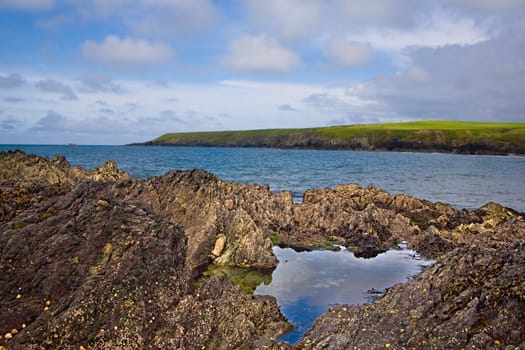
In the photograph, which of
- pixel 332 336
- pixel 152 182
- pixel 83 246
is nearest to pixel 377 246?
pixel 152 182

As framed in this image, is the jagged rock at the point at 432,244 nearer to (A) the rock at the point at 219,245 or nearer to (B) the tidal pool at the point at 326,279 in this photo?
(B) the tidal pool at the point at 326,279

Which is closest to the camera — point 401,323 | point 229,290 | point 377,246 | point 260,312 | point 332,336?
point 401,323

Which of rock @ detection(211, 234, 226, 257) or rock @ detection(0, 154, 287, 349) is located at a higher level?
rock @ detection(0, 154, 287, 349)

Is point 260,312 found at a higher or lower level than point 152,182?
lower

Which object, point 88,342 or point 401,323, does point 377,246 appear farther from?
point 88,342

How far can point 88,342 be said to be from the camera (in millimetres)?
11812

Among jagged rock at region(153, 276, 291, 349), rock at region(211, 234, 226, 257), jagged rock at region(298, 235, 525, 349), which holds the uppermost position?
jagged rock at region(298, 235, 525, 349)

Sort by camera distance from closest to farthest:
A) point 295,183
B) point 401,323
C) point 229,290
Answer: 1. point 401,323
2. point 229,290
3. point 295,183

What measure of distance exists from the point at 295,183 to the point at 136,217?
71507mm

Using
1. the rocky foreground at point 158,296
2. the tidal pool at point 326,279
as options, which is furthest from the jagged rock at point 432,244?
the rocky foreground at point 158,296

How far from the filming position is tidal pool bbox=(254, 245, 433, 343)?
63.6 feet

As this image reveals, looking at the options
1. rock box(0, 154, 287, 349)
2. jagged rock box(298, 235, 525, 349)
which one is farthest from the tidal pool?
jagged rock box(298, 235, 525, 349)

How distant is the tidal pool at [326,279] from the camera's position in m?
19.4

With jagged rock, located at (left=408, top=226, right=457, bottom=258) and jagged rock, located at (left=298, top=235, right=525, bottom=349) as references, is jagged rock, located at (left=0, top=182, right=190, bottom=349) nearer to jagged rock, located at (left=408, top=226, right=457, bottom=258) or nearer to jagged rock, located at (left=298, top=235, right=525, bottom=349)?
jagged rock, located at (left=298, top=235, right=525, bottom=349)
